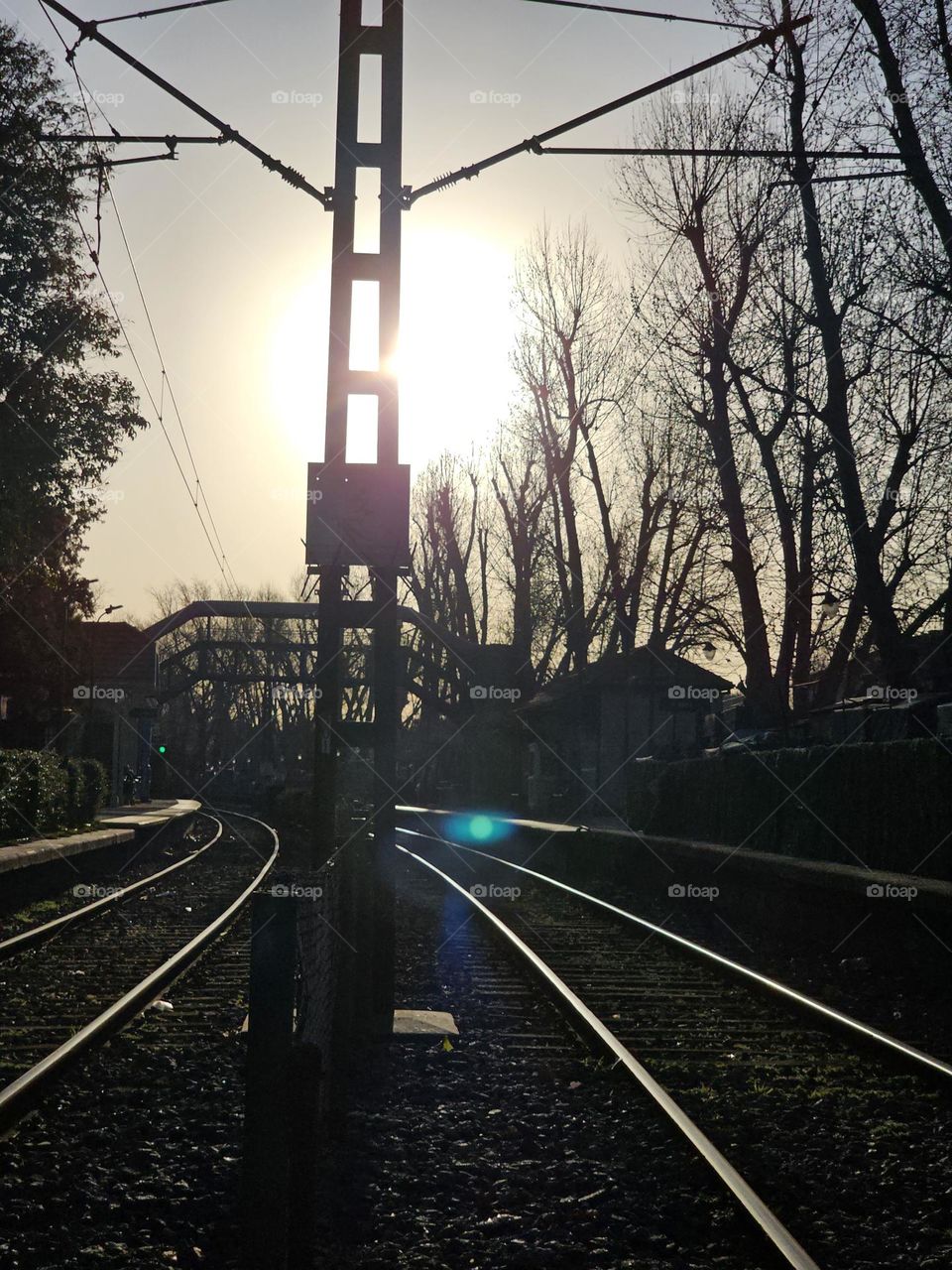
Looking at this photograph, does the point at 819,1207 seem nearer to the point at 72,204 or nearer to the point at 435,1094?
the point at 435,1094

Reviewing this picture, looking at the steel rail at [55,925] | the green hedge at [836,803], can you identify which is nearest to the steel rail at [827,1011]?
the green hedge at [836,803]

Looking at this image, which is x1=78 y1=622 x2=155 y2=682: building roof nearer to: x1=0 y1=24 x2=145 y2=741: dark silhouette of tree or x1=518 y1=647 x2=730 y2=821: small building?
x1=518 y1=647 x2=730 y2=821: small building

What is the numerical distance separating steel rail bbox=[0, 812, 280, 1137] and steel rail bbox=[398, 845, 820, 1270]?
289 cm

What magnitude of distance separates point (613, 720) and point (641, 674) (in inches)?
70.7

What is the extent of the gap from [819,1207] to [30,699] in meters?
42.4

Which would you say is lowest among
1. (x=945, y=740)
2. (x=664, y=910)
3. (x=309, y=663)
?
(x=664, y=910)

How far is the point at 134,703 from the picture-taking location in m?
61.7

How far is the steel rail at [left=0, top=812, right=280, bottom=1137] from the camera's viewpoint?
632cm

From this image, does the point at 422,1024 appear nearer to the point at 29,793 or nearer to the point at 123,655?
the point at 29,793

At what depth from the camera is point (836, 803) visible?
15.5 meters

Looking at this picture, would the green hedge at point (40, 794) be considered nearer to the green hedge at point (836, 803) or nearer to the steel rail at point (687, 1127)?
the green hedge at point (836, 803)

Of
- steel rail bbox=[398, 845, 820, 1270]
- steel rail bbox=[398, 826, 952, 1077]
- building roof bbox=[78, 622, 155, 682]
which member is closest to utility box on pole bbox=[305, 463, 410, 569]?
steel rail bbox=[398, 845, 820, 1270]

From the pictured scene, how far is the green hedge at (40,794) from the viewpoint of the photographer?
778 inches

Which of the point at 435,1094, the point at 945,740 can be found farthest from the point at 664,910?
the point at 435,1094
